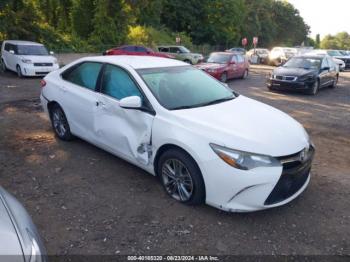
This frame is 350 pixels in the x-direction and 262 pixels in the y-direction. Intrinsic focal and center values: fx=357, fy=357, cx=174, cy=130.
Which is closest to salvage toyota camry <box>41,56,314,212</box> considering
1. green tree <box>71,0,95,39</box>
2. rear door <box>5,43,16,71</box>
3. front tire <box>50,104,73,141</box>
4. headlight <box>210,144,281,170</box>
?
headlight <box>210,144,281,170</box>

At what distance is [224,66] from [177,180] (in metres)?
12.3

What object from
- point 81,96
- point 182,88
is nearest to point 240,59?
point 81,96

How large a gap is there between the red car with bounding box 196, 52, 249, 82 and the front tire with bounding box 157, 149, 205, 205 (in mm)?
11225

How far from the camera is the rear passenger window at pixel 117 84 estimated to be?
15.3ft

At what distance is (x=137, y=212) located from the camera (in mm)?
4105

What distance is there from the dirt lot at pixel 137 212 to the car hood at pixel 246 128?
2.78 feet

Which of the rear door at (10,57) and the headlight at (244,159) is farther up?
the rear door at (10,57)

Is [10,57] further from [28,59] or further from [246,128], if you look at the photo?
[246,128]

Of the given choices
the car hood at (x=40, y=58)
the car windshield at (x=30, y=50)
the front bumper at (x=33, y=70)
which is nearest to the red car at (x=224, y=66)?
the car hood at (x=40, y=58)

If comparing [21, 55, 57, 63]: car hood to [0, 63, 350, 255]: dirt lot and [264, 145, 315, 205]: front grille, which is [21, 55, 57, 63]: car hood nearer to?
[0, 63, 350, 255]: dirt lot

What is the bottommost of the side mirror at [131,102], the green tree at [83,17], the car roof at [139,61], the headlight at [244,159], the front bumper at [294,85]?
the front bumper at [294,85]

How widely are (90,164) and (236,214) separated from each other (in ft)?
7.86

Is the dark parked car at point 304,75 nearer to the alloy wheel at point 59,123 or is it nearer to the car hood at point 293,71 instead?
the car hood at point 293,71

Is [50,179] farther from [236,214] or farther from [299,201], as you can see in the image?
[299,201]
